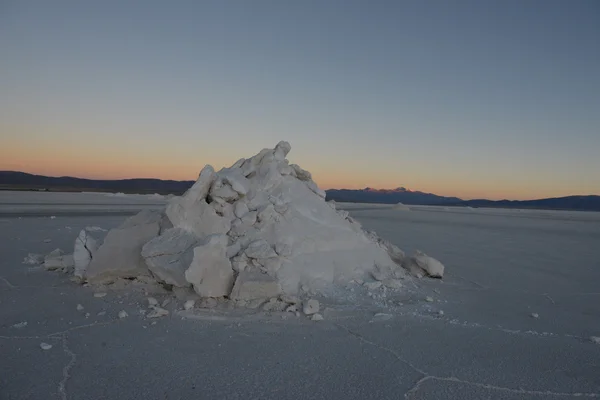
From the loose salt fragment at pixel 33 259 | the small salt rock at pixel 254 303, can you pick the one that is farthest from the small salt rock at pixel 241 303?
the loose salt fragment at pixel 33 259

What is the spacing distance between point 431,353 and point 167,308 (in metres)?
2.57

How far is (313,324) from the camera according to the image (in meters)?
3.73

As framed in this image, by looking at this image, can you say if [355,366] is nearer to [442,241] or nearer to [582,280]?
[582,280]

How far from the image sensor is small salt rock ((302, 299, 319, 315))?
13.0ft

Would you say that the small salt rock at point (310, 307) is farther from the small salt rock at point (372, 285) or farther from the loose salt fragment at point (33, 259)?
the loose salt fragment at point (33, 259)

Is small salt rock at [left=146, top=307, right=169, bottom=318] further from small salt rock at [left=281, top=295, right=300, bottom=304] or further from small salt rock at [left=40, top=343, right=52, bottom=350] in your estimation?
small salt rock at [left=281, top=295, right=300, bottom=304]

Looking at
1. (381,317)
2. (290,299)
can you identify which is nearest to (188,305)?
(290,299)

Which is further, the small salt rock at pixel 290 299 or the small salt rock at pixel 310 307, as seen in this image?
the small salt rock at pixel 290 299

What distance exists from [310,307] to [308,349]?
2.82 feet

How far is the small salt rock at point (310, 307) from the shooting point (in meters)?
3.95

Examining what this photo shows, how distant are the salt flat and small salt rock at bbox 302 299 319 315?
12 cm

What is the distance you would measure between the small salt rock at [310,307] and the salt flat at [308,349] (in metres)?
0.12

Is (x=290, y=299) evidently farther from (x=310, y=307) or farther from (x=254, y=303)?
(x=254, y=303)

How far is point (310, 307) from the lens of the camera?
4.00 metres
